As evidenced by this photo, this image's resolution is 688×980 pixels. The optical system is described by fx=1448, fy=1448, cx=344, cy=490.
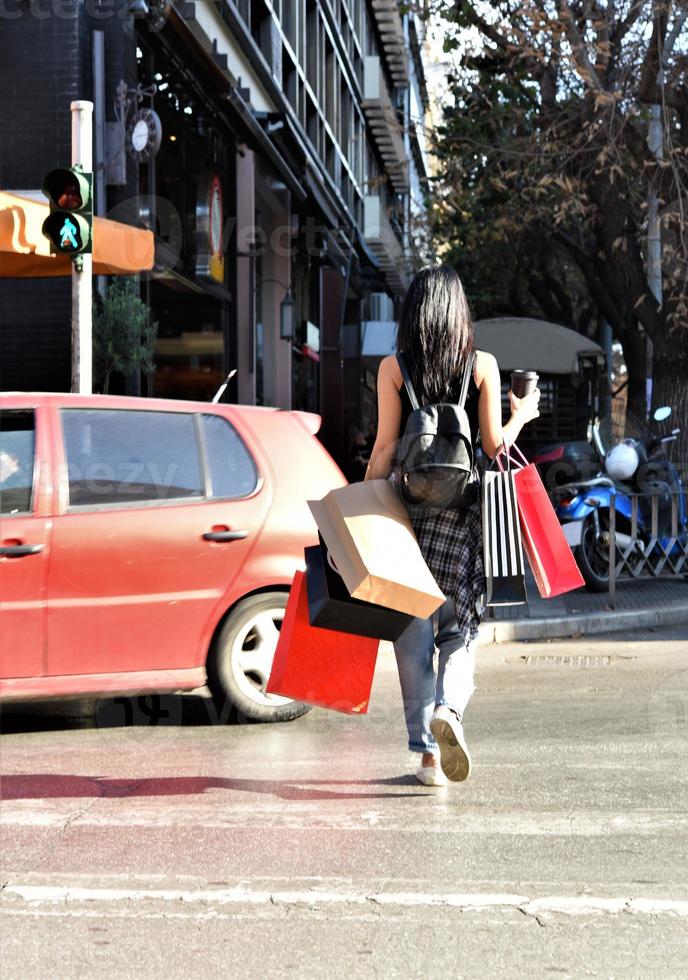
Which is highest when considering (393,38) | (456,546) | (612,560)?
(393,38)

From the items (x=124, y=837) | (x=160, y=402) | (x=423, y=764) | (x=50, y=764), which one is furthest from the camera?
(x=160, y=402)

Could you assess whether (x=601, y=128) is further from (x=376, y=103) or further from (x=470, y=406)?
(x=376, y=103)

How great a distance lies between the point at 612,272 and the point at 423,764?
14.2 meters

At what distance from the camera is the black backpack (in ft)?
16.0

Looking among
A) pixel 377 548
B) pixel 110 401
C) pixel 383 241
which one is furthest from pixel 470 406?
pixel 383 241

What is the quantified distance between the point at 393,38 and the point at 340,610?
39.4 meters

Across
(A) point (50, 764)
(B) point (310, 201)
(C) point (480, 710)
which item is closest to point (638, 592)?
(C) point (480, 710)

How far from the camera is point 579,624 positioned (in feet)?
34.1

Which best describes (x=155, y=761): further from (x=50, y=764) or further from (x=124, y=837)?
(x=124, y=837)

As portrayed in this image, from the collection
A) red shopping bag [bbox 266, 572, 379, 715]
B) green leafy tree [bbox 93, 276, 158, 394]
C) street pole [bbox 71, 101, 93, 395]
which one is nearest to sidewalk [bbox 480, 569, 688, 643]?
street pole [bbox 71, 101, 93, 395]

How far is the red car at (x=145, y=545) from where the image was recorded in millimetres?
6305

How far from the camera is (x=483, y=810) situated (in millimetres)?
5098

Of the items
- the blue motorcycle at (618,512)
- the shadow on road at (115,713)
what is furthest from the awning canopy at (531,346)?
the shadow on road at (115,713)

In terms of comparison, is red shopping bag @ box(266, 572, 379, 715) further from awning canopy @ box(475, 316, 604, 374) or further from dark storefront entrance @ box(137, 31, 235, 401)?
awning canopy @ box(475, 316, 604, 374)
